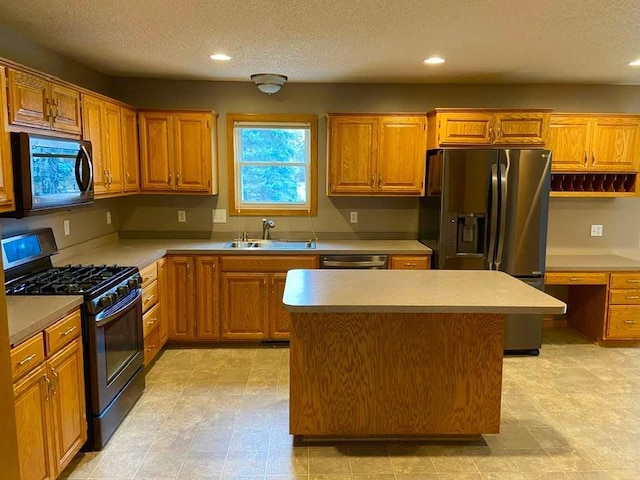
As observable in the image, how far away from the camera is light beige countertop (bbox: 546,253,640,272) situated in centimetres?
428

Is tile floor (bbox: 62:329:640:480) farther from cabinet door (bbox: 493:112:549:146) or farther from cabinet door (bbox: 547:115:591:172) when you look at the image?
cabinet door (bbox: 493:112:549:146)

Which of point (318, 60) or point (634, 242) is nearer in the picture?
point (318, 60)

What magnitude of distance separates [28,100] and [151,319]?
179 cm

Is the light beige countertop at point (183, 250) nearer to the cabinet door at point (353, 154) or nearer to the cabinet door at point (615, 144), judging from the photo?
the cabinet door at point (353, 154)

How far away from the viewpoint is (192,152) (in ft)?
14.3

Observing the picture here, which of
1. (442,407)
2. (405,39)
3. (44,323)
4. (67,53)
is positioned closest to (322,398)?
(442,407)

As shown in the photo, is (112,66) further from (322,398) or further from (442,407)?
(442,407)

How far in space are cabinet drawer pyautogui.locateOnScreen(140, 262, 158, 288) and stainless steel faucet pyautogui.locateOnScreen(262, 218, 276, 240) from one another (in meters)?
1.17

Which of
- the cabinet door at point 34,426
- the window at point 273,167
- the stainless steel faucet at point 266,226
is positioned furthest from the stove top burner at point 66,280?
A: the window at point 273,167

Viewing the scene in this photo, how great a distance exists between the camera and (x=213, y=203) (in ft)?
15.7

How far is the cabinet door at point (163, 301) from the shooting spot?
3992 mm

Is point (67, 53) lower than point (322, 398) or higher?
higher

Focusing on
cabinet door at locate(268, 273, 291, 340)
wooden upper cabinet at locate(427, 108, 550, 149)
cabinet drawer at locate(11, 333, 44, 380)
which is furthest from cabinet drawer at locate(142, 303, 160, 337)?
wooden upper cabinet at locate(427, 108, 550, 149)

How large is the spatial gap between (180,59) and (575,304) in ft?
13.9
